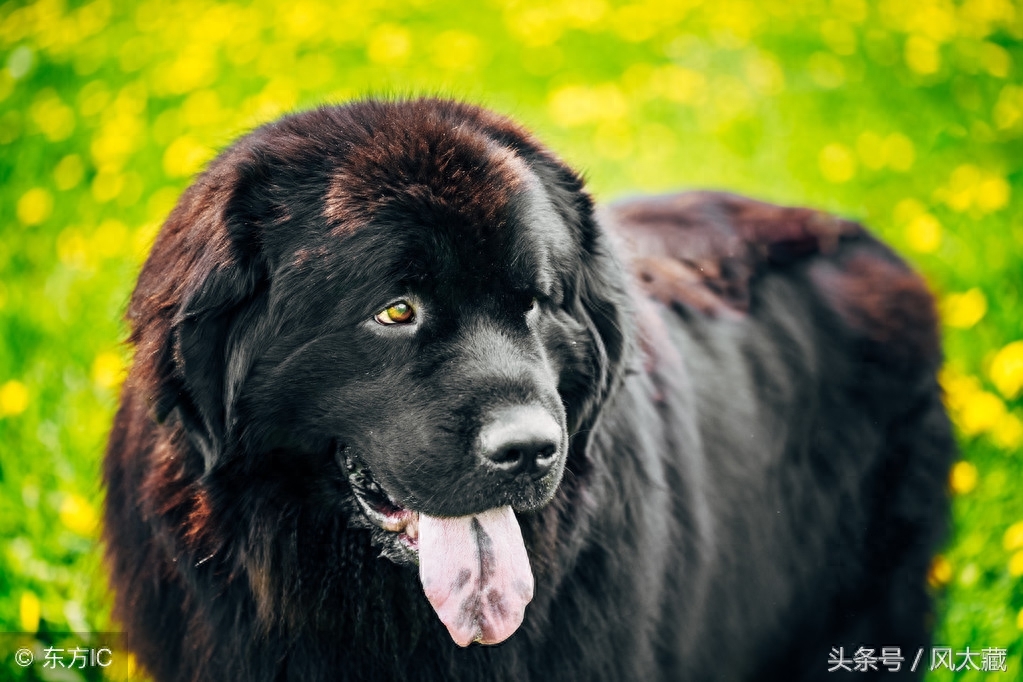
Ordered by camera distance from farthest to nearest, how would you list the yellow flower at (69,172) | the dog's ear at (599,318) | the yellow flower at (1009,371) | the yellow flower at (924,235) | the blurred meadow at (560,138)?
the yellow flower at (69,172) < the yellow flower at (924,235) < the yellow flower at (1009,371) < the blurred meadow at (560,138) < the dog's ear at (599,318)

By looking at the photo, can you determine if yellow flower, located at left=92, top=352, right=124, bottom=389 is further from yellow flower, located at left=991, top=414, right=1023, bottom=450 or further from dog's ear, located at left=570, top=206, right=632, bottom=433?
yellow flower, located at left=991, top=414, right=1023, bottom=450

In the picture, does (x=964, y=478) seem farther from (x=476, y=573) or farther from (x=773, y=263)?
(x=476, y=573)

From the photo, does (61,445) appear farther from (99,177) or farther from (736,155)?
(736,155)

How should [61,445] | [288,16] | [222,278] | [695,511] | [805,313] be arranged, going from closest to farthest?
[222,278] → [695,511] → [805,313] → [61,445] → [288,16]

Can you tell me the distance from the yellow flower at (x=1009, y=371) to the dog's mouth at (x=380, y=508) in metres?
3.03

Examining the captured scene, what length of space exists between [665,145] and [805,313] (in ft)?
12.6

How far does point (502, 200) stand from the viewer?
85.5 inches

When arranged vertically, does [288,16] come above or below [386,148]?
below

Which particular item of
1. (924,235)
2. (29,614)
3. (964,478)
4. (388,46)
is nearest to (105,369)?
(29,614)

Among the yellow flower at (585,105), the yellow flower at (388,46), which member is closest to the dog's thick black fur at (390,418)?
the yellow flower at (585,105)

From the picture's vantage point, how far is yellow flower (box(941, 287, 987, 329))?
453 cm

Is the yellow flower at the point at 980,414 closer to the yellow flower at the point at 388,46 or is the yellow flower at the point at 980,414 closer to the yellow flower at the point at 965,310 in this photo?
the yellow flower at the point at 965,310

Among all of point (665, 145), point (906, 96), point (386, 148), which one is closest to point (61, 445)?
point (386, 148)

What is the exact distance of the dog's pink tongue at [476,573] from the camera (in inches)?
82.4
